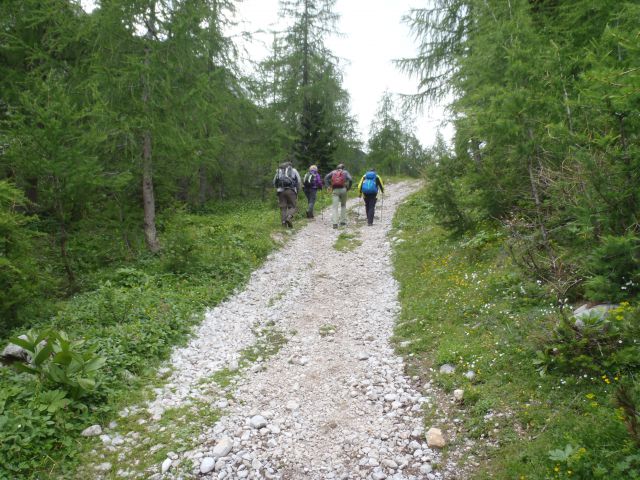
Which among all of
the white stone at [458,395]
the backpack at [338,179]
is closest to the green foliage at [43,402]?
the white stone at [458,395]

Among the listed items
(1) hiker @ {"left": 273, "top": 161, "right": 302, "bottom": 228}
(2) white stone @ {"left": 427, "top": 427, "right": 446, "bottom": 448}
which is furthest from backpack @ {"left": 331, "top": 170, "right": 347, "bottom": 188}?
(2) white stone @ {"left": 427, "top": 427, "right": 446, "bottom": 448}

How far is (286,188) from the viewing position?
52.9ft

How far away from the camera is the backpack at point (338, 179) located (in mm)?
16594

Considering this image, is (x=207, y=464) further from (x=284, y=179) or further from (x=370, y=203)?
(x=370, y=203)

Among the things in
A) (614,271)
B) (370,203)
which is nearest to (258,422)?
(614,271)

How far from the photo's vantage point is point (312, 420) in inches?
200

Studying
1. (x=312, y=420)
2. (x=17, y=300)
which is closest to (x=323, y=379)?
(x=312, y=420)

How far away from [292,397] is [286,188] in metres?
11.4

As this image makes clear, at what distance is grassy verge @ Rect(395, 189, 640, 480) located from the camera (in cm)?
345

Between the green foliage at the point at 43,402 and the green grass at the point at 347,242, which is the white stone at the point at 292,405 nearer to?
the green foliage at the point at 43,402

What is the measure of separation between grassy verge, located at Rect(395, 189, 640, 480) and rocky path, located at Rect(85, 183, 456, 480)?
51 cm

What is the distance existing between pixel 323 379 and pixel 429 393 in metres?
1.62

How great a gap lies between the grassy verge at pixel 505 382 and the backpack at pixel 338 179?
8.25 metres

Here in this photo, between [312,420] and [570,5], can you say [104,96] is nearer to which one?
[312,420]
